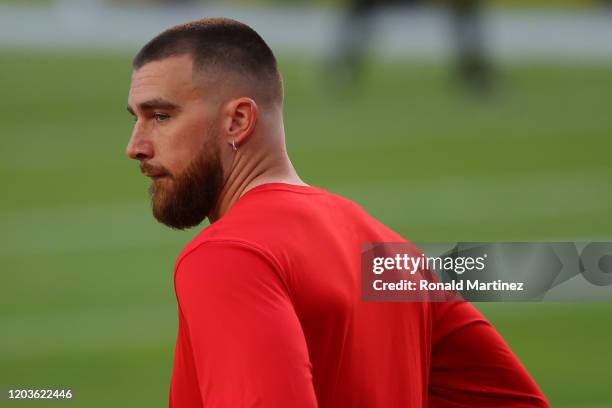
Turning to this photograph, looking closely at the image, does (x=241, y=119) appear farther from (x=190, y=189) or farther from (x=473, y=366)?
(x=473, y=366)

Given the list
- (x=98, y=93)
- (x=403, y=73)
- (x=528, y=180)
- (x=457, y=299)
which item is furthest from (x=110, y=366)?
(x=403, y=73)

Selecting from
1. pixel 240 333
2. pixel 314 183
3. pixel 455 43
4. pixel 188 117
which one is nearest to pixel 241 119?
pixel 188 117

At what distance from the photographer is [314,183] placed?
1298cm

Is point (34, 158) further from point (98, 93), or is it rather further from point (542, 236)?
point (542, 236)

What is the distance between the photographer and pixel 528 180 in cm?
1351

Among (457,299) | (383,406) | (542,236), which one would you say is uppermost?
(542,236)

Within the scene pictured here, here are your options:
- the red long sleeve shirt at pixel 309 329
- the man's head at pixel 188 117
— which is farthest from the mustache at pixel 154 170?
the red long sleeve shirt at pixel 309 329

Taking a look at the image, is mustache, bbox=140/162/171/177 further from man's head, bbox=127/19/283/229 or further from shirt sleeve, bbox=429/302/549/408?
shirt sleeve, bbox=429/302/549/408

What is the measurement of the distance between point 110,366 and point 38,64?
10525mm

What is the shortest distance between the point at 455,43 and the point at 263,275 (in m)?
16.9

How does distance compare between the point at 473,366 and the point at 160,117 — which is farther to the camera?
the point at 473,366

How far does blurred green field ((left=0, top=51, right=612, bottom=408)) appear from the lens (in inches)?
326

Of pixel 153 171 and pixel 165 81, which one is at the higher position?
pixel 165 81

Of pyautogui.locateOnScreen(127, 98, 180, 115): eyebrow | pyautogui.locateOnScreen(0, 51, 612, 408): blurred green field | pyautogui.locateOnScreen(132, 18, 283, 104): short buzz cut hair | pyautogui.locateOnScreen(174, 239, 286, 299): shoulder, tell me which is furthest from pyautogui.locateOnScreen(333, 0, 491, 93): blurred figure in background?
pyautogui.locateOnScreen(174, 239, 286, 299): shoulder
